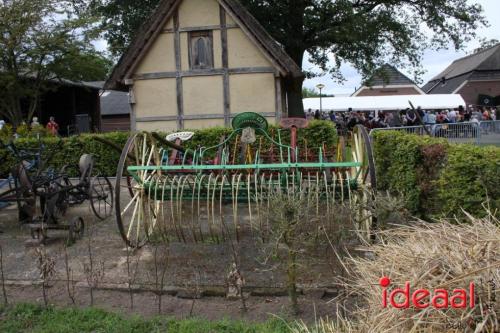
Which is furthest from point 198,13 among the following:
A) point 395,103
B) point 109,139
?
point 395,103

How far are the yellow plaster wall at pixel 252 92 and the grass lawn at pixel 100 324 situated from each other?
10.8 metres

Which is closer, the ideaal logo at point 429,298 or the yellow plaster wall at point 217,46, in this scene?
the ideaal logo at point 429,298

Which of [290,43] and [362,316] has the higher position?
[290,43]

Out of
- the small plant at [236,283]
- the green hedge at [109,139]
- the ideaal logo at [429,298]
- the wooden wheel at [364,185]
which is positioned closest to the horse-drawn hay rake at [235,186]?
the wooden wheel at [364,185]

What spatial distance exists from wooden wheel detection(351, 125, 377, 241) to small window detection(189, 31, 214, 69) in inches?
340

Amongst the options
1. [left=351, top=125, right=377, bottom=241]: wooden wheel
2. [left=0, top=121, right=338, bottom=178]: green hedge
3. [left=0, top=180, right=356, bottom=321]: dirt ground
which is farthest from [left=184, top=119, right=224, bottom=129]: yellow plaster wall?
[left=0, top=180, right=356, bottom=321]: dirt ground

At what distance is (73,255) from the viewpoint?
19.3 feet

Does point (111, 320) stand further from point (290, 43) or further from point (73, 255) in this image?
point (290, 43)

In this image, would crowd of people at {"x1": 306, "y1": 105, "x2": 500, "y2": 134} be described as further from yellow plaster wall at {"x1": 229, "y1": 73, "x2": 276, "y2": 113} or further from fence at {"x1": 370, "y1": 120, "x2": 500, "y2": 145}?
yellow plaster wall at {"x1": 229, "y1": 73, "x2": 276, "y2": 113}

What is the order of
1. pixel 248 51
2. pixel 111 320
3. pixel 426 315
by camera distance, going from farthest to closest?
1. pixel 248 51
2. pixel 111 320
3. pixel 426 315

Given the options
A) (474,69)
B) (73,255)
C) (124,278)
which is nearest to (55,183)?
(73,255)

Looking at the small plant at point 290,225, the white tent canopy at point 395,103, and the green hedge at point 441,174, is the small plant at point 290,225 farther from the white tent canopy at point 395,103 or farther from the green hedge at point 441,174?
the white tent canopy at point 395,103

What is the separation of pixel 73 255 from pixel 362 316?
433 cm

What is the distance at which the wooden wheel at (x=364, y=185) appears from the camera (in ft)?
15.7
